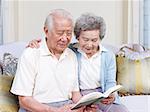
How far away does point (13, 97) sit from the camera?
2234 mm

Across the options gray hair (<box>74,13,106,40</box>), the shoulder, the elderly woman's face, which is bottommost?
the shoulder

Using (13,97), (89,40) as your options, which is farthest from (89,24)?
(13,97)

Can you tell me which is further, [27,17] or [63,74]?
[27,17]

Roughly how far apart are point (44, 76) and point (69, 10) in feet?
4.74

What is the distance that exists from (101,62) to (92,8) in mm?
1209

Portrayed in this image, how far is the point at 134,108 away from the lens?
2441 mm

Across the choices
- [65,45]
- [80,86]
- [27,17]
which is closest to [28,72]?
[65,45]

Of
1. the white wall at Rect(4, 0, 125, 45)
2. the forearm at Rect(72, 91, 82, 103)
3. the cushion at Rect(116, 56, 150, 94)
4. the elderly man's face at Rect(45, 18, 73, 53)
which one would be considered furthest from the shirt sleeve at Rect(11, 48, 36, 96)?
the white wall at Rect(4, 0, 125, 45)

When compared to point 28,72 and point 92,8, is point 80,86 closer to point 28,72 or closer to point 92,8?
point 28,72

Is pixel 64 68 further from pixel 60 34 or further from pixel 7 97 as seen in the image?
pixel 7 97

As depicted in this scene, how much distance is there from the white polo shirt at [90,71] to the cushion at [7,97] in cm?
46

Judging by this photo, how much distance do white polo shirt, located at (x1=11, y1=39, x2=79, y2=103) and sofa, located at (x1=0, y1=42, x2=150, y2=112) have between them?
8.7 inches

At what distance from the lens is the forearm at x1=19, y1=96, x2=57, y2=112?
1937 mm

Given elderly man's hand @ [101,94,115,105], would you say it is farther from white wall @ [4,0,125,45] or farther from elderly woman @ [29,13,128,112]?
white wall @ [4,0,125,45]
